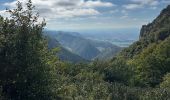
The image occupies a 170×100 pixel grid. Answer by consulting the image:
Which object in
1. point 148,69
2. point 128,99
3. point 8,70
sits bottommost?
point 148,69

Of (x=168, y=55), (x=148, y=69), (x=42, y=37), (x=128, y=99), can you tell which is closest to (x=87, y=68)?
(x=148, y=69)

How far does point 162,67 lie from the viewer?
106812mm

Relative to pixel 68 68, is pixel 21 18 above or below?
above

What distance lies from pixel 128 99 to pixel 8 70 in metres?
12.0

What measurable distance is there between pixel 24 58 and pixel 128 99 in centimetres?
1121

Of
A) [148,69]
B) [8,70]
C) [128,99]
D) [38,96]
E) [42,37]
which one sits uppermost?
[42,37]

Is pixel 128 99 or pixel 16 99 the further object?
pixel 128 99

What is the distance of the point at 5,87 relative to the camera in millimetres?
21578

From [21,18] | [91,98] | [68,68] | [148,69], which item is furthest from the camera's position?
[148,69]

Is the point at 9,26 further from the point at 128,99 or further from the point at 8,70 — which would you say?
the point at 128,99

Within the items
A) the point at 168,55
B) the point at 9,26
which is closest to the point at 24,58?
the point at 9,26

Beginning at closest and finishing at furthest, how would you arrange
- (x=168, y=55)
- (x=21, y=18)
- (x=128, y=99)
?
(x=21, y=18), (x=128, y=99), (x=168, y=55)

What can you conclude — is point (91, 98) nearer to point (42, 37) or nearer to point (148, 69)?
point (42, 37)

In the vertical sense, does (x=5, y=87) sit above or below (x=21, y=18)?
below
